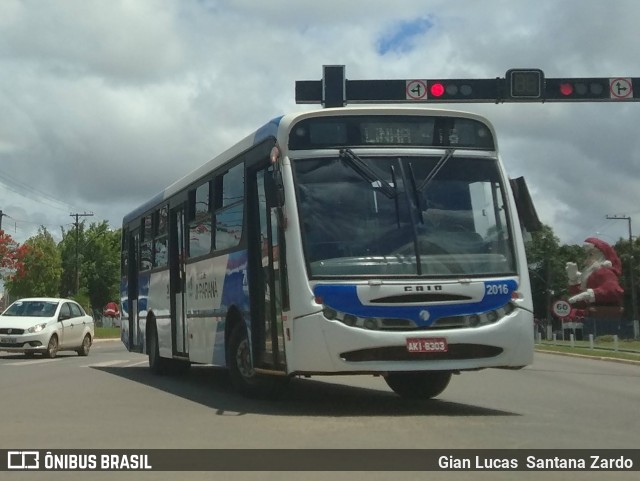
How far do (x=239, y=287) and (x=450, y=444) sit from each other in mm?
4638

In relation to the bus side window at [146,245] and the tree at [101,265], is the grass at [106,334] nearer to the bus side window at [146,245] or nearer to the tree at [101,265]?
the bus side window at [146,245]

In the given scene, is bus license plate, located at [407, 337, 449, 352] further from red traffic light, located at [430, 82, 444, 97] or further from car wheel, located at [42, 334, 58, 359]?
car wheel, located at [42, 334, 58, 359]

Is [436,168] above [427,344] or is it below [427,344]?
above

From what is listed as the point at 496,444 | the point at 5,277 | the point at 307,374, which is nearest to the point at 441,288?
the point at 307,374

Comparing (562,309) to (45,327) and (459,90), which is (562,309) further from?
(45,327)

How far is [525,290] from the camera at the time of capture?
11.3 meters

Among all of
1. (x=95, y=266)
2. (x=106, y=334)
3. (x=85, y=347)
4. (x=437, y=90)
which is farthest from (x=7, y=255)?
(x=95, y=266)

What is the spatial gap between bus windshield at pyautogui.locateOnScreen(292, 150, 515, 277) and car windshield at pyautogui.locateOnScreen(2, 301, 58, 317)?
58.2 feet

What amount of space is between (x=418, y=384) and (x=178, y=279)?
4735 mm

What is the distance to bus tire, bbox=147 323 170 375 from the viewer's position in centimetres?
1853

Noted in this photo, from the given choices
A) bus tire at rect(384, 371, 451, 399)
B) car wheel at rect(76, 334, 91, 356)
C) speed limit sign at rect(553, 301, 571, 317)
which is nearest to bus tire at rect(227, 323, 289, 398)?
bus tire at rect(384, 371, 451, 399)

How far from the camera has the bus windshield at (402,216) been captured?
36.0ft

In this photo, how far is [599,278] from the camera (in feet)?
236

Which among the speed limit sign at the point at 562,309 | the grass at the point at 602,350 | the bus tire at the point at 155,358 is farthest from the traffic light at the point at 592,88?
the speed limit sign at the point at 562,309
